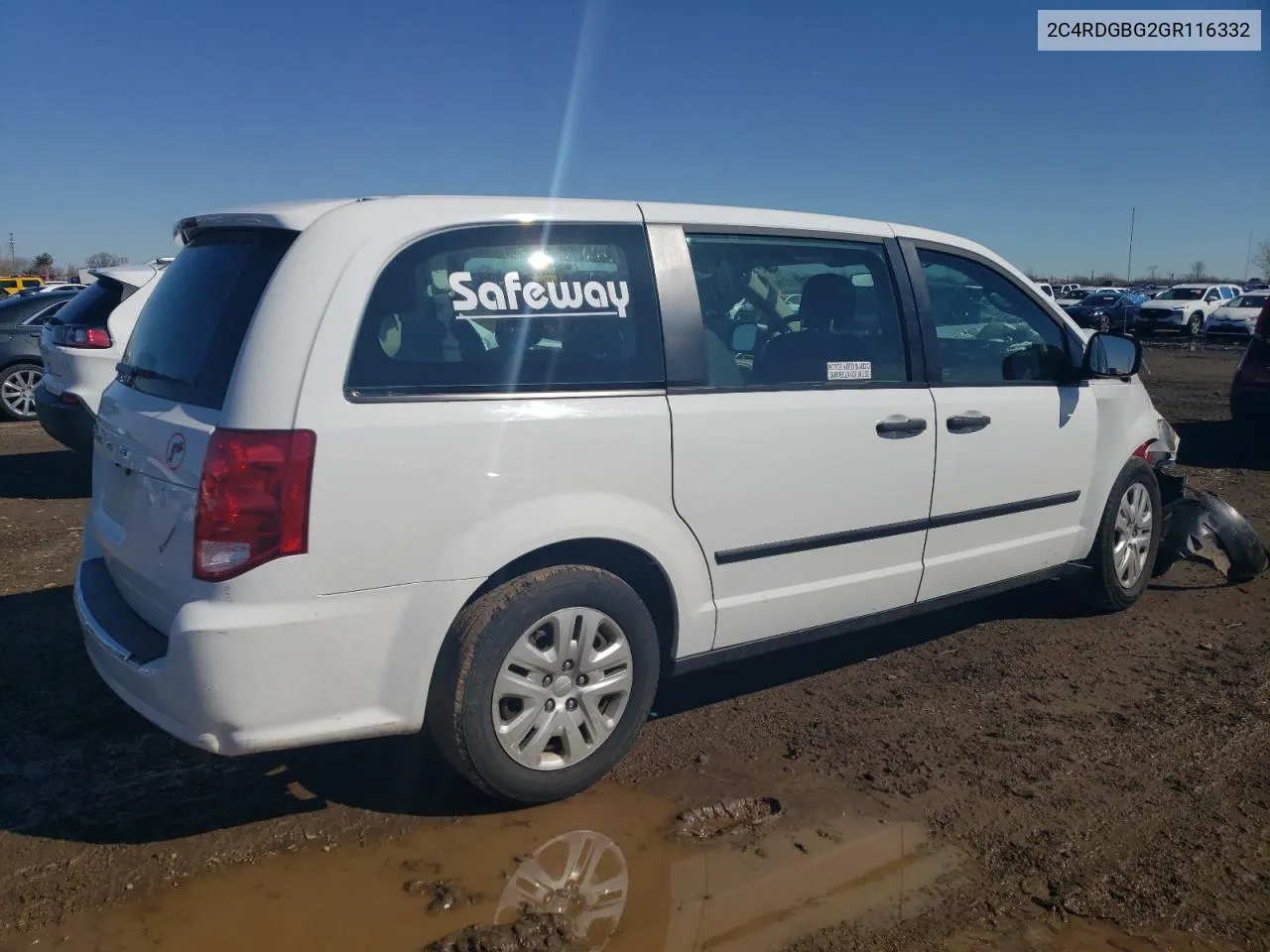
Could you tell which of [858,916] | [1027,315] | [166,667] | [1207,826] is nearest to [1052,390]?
[1027,315]

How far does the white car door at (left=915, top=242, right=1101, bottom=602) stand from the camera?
4.34 m

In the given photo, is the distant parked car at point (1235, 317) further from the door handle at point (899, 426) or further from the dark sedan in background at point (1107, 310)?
the door handle at point (899, 426)

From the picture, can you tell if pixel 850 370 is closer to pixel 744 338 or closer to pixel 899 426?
pixel 899 426

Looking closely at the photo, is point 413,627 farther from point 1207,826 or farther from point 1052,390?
point 1052,390

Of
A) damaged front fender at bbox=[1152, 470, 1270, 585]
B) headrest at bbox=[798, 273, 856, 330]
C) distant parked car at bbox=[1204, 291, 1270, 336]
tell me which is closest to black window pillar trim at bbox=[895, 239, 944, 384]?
headrest at bbox=[798, 273, 856, 330]

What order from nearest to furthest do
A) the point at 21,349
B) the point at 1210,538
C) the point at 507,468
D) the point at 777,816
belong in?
the point at 507,468 → the point at 777,816 → the point at 1210,538 → the point at 21,349

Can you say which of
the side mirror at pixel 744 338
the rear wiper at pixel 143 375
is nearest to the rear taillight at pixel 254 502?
the rear wiper at pixel 143 375

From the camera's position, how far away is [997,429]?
445 cm

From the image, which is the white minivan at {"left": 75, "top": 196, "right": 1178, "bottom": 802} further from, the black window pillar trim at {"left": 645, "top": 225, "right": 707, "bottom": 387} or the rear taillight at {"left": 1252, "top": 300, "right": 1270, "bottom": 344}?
the rear taillight at {"left": 1252, "top": 300, "right": 1270, "bottom": 344}

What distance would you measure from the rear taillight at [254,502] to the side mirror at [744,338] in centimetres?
162

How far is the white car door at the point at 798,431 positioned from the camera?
359 cm

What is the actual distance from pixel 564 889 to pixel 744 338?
197 centimetres

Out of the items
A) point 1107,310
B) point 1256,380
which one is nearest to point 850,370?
point 1256,380

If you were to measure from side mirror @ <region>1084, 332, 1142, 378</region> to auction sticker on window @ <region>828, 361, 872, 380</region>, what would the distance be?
138 cm
